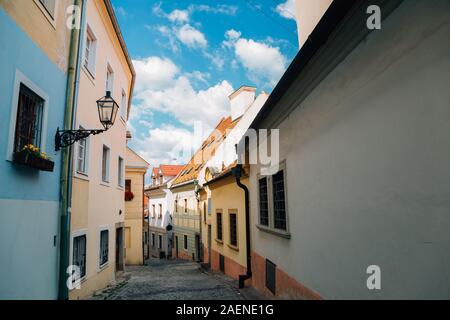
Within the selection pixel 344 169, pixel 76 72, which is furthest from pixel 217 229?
pixel 344 169

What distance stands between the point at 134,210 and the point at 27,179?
16313 millimetres

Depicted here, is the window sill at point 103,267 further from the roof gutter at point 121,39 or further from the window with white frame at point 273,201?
the roof gutter at point 121,39

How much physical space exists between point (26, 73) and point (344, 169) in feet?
16.2

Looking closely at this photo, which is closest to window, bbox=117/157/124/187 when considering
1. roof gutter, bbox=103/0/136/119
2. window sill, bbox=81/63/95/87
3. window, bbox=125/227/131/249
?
roof gutter, bbox=103/0/136/119

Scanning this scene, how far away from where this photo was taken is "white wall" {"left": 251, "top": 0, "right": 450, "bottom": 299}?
2.57m

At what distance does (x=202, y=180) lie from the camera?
847 inches

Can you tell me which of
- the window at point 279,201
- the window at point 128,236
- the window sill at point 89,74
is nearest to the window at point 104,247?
the window sill at point 89,74

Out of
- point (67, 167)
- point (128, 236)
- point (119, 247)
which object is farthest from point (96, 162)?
point (128, 236)

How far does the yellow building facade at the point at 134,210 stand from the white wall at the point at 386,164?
16.8m

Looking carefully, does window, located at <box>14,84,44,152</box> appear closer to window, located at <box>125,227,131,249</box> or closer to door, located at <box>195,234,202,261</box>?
window, located at <box>125,227,131,249</box>

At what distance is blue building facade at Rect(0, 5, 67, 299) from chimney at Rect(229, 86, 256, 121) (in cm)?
1505

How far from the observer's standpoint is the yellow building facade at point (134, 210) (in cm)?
2044

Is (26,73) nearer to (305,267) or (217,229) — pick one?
(305,267)

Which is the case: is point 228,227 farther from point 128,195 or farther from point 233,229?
point 128,195
